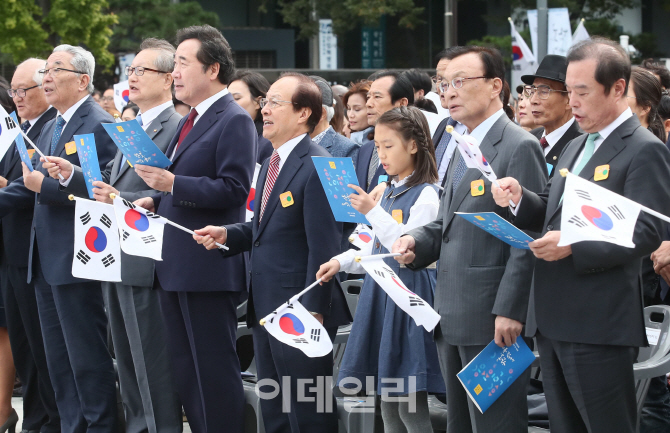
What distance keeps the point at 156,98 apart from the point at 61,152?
0.67 m

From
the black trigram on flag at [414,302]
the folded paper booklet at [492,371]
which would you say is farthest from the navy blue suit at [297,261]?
the folded paper booklet at [492,371]

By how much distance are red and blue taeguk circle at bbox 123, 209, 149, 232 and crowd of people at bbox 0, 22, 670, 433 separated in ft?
0.51

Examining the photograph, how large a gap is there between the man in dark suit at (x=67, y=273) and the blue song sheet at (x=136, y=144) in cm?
75

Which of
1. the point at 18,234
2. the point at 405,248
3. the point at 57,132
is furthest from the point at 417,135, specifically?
the point at 18,234

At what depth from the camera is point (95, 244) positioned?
439cm

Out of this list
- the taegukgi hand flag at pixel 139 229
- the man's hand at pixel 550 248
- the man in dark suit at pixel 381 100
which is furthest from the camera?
the man in dark suit at pixel 381 100

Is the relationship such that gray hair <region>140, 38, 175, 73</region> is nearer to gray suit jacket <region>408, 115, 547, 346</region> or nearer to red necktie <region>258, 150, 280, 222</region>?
red necktie <region>258, 150, 280, 222</region>

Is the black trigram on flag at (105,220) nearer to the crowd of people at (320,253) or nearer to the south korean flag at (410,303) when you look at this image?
the crowd of people at (320,253)

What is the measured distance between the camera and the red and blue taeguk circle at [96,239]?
4.38m

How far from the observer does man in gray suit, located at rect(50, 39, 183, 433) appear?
14.9 ft

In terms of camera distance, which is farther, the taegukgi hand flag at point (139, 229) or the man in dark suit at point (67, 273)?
the man in dark suit at point (67, 273)

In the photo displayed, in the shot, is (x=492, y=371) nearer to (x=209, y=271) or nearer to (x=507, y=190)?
(x=507, y=190)

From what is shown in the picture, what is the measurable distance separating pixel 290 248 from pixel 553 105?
5.60ft

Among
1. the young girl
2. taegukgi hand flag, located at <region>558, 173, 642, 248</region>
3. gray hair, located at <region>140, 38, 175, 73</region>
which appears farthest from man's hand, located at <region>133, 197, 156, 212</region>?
taegukgi hand flag, located at <region>558, 173, 642, 248</region>
